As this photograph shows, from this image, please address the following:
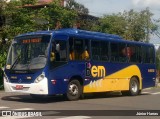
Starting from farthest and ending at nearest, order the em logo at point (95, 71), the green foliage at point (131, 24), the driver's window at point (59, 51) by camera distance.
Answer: the green foliage at point (131, 24)
the em logo at point (95, 71)
the driver's window at point (59, 51)

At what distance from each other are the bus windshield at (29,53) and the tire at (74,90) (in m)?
1.82

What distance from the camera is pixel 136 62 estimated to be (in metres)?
21.8

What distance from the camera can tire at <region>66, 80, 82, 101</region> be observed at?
17250mm

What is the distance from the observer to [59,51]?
16.7 m

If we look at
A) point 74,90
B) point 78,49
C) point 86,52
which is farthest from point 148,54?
point 74,90

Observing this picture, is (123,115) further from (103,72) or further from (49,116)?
(103,72)

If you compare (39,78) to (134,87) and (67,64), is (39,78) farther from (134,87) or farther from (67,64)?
(134,87)

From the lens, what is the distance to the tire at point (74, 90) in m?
17.2

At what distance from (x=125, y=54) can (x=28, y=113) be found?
9.41 meters

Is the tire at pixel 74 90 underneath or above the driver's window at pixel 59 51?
underneath

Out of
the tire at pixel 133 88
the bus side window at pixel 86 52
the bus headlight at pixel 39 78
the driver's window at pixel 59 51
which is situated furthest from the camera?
the tire at pixel 133 88

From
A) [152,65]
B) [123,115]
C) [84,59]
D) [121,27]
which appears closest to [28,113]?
[123,115]

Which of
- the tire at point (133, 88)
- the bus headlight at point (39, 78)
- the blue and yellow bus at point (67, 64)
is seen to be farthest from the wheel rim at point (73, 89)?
the tire at point (133, 88)

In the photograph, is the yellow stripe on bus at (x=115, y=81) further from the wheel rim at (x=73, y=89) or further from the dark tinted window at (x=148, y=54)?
the dark tinted window at (x=148, y=54)
